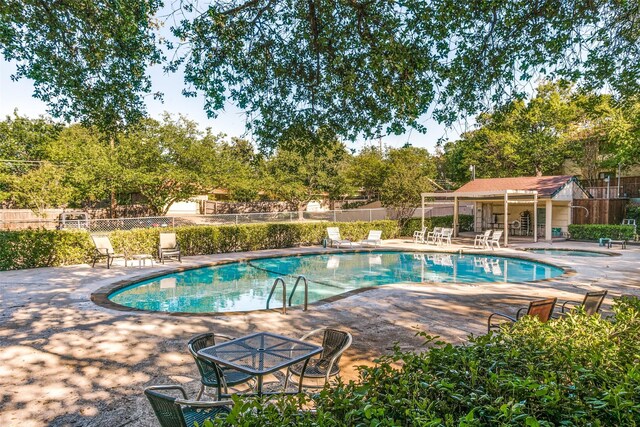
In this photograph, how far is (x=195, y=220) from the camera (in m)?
22.1

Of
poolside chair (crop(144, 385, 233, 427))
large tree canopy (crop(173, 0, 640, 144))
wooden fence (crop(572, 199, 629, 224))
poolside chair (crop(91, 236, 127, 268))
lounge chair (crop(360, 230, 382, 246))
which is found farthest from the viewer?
wooden fence (crop(572, 199, 629, 224))

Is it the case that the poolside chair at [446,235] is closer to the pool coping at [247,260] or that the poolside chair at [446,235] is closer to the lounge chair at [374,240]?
the pool coping at [247,260]

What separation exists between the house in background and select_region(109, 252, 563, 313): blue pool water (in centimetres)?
466

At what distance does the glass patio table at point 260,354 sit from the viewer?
9.95 feet

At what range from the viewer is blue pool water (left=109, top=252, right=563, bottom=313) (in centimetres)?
905

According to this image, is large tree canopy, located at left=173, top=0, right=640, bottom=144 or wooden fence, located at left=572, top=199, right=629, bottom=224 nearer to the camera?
Answer: large tree canopy, located at left=173, top=0, right=640, bottom=144

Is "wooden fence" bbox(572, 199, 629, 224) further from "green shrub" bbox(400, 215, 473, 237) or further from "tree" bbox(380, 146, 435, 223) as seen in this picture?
"tree" bbox(380, 146, 435, 223)

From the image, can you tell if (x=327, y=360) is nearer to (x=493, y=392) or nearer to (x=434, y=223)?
(x=493, y=392)

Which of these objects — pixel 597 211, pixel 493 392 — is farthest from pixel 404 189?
pixel 493 392

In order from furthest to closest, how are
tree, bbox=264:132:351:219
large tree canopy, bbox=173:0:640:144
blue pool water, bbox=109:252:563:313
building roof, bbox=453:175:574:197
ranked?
1. tree, bbox=264:132:351:219
2. building roof, bbox=453:175:574:197
3. blue pool water, bbox=109:252:563:313
4. large tree canopy, bbox=173:0:640:144

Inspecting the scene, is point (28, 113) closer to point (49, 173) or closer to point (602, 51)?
Result: point (49, 173)

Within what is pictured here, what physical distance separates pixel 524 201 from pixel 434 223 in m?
5.50

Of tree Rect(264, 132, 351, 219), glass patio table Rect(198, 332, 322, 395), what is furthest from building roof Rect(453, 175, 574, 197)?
glass patio table Rect(198, 332, 322, 395)

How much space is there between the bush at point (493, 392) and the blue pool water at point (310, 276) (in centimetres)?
677
